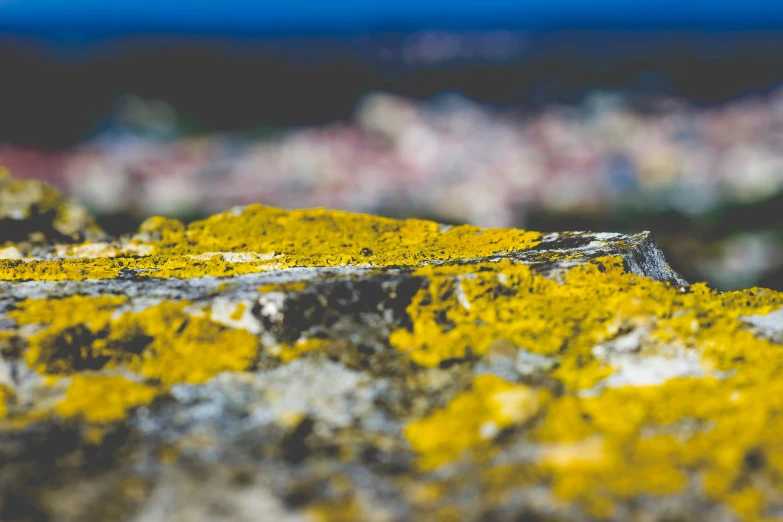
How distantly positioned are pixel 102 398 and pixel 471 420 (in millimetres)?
1840

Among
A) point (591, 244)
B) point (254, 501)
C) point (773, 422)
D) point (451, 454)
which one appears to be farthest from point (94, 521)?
point (591, 244)

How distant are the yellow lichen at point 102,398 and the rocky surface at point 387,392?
1 centimetres

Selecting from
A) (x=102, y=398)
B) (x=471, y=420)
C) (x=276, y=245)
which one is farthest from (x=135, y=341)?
(x=276, y=245)

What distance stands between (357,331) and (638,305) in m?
1.74

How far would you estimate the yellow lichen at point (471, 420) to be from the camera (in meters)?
2.64

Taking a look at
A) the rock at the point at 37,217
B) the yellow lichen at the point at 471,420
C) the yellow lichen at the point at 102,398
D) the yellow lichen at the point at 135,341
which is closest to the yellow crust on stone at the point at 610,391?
the yellow lichen at the point at 471,420

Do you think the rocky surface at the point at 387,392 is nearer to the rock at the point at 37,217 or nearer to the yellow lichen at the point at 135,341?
the yellow lichen at the point at 135,341

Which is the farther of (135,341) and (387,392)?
(135,341)

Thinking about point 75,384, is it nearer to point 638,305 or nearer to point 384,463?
point 384,463

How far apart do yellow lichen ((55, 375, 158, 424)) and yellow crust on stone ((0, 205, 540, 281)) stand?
1.26m

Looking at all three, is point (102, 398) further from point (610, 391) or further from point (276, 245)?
point (276, 245)

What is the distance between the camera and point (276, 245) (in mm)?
5863

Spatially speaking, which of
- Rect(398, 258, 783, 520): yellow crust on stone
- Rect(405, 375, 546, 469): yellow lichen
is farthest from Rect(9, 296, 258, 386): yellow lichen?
Rect(405, 375, 546, 469): yellow lichen

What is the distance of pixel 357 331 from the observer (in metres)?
3.59
